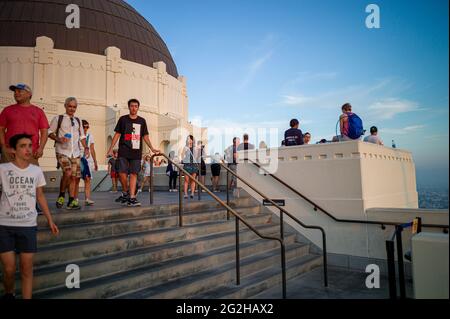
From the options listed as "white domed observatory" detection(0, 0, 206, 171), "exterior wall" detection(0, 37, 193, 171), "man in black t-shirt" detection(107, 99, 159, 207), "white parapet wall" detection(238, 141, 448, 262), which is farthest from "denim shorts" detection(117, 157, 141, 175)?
"white domed observatory" detection(0, 0, 206, 171)

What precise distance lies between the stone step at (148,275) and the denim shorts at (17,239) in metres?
0.58

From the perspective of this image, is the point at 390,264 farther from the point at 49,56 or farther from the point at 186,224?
the point at 49,56

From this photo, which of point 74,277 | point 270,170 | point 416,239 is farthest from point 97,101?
point 416,239

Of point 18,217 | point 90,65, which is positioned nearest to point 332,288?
point 18,217

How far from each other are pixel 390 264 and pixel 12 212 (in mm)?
3823

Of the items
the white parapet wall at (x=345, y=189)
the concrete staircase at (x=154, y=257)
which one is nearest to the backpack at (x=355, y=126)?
the white parapet wall at (x=345, y=189)

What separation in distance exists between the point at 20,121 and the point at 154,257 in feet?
8.68

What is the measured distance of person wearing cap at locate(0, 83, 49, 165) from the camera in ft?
12.6

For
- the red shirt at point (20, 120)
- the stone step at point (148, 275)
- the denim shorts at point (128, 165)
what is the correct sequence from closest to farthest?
the stone step at point (148, 275) < the red shirt at point (20, 120) < the denim shorts at point (128, 165)

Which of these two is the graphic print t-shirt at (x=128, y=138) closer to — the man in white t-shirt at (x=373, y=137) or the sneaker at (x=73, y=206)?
the sneaker at (x=73, y=206)

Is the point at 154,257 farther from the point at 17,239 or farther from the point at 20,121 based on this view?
the point at 20,121

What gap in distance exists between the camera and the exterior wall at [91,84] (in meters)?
29.0

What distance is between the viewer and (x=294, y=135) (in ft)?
25.0

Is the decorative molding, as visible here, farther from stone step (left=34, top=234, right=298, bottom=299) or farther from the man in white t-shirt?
stone step (left=34, top=234, right=298, bottom=299)
